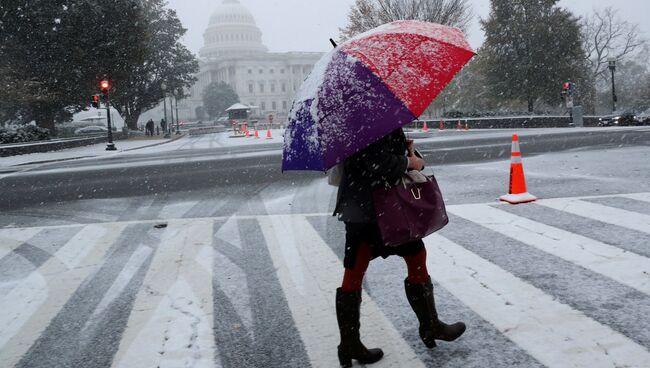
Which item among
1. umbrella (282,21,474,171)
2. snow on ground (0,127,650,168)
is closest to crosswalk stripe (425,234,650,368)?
umbrella (282,21,474,171)

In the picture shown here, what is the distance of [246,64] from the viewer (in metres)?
136

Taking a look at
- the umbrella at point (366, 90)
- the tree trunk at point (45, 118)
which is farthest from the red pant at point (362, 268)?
the tree trunk at point (45, 118)

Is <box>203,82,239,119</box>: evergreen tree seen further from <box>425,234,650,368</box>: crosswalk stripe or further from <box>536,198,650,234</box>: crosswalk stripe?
<box>425,234,650,368</box>: crosswalk stripe

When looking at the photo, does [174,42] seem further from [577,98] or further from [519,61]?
[577,98]

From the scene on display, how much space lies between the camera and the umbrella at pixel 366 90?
2748 mm

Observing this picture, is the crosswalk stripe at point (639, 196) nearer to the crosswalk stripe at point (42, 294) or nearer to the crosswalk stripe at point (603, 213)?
the crosswalk stripe at point (603, 213)

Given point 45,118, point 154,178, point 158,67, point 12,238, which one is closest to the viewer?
point 12,238

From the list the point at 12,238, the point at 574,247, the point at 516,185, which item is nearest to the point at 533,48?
the point at 516,185

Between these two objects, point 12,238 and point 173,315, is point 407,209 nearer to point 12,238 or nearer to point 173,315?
point 173,315

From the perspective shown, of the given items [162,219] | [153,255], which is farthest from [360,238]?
[162,219]

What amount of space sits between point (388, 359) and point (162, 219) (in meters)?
5.18

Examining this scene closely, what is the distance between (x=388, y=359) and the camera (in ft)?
10.2

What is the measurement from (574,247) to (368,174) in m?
3.05

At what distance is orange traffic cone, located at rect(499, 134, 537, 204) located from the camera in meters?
7.44
